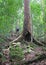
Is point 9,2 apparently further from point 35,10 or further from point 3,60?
point 3,60

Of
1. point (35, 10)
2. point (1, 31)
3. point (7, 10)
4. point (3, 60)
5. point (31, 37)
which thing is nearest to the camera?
point (3, 60)

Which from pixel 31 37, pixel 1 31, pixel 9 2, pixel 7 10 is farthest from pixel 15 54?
pixel 9 2

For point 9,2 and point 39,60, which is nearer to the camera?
point 39,60

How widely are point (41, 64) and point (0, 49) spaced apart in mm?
2007

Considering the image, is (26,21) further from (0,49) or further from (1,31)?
(0,49)

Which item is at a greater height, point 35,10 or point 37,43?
point 35,10

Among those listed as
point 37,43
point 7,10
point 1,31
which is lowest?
point 37,43

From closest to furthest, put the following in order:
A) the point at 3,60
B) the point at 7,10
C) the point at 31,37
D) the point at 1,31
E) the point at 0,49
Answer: the point at 3,60 → the point at 0,49 → the point at 1,31 → the point at 31,37 → the point at 7,10

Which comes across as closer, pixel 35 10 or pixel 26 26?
pixel 26 26

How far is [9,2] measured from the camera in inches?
772

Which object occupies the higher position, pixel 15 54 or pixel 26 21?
pixel 26 21

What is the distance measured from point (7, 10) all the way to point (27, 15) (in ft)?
12.1

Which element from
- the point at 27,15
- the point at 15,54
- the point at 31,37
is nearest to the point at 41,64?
the point at 15,54

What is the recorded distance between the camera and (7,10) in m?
18.6
